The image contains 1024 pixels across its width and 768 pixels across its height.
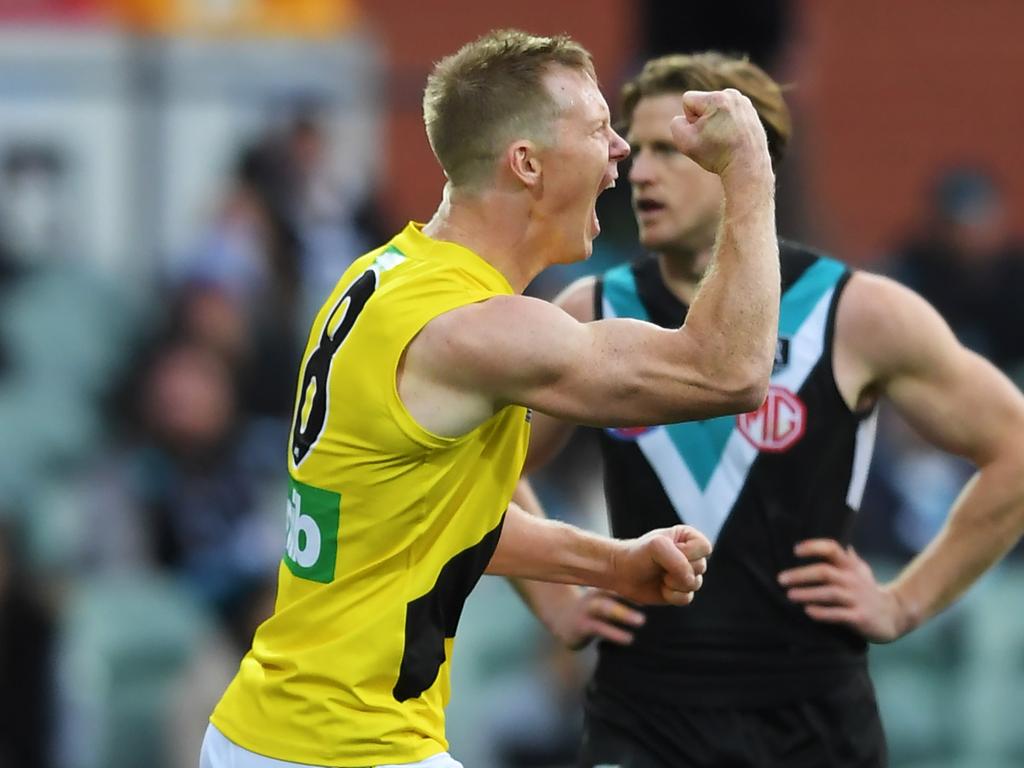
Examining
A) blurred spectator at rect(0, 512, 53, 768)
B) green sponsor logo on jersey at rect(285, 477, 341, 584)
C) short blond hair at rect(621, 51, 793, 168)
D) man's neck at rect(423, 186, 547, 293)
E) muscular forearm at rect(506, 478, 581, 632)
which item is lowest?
blurred spectator at rect(0, 512, 53, 768)

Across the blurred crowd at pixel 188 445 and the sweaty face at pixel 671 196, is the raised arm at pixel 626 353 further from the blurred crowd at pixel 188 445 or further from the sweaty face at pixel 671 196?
the blurred crowd at pixel 188 445

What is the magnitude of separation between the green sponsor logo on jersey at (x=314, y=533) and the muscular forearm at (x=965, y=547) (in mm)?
1622

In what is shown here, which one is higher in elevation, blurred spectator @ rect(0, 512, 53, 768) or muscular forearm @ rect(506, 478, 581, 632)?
muscular forearm @ rect(506, 478, 581, 632)

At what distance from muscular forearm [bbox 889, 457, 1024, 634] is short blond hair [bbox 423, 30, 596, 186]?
5.12 feet

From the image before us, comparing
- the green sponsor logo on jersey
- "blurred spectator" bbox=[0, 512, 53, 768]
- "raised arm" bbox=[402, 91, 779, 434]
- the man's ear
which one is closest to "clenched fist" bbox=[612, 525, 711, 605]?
"raised arm" bbox=[402, 91, 779, 434]

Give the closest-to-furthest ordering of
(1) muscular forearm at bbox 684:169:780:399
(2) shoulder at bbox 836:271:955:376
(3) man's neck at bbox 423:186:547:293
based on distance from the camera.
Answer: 1. (1) muscular forearm at bbox 684:169:780:399
2. (3) man's neck at bbox 423:186:547:293
3. (2) shoulder at bbox 836:271:955:376

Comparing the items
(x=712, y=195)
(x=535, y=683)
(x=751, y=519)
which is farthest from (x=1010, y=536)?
(x=535, y=683)

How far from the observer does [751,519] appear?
15.7ft

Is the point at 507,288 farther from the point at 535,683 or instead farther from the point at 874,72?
the point at 874,72

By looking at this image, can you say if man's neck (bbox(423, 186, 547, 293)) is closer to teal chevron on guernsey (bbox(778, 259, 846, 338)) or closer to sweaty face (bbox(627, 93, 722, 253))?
→ sweaty face (bbox(627, 93, 722, 253))

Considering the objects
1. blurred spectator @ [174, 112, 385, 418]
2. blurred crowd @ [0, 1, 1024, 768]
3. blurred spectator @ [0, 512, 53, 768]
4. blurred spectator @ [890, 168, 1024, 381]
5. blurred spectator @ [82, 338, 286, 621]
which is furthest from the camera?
blurred spectator @ [890, 168, 1024, 381]

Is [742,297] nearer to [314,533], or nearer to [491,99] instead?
[491,99]

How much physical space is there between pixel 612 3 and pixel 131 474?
790cm

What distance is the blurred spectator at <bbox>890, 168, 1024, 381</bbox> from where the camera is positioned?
11297 millimetres
